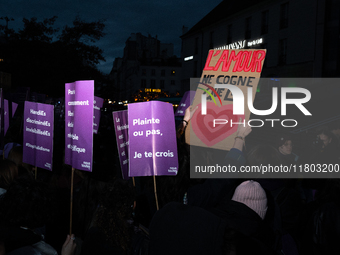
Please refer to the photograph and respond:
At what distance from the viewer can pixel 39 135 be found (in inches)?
169

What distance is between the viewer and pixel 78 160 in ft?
11.6

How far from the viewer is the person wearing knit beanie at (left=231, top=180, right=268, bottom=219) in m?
2.29

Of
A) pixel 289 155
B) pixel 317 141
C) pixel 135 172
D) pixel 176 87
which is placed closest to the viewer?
pixel 135 172

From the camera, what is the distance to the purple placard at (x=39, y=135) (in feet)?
13.7

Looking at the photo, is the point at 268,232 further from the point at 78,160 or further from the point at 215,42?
the point at 215,42

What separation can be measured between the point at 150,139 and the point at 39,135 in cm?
179

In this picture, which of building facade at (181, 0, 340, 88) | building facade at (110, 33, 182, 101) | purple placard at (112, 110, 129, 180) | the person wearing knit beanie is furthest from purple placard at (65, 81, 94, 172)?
building facade at (110, 33, 182, 101)

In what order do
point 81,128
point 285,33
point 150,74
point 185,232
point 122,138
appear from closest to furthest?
point 185,232, point 81,128, point 122,138, point 285,33, point 150,74

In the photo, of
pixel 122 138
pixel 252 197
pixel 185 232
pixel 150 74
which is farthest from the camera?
pixel 150 74

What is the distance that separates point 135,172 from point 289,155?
8.06 feet

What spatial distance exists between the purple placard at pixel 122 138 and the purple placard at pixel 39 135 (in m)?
0.92

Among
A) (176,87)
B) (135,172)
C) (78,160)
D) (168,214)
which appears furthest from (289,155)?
(176,87)

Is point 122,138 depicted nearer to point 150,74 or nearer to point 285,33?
point 285,33

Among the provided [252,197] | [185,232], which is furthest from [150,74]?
[185,232]
